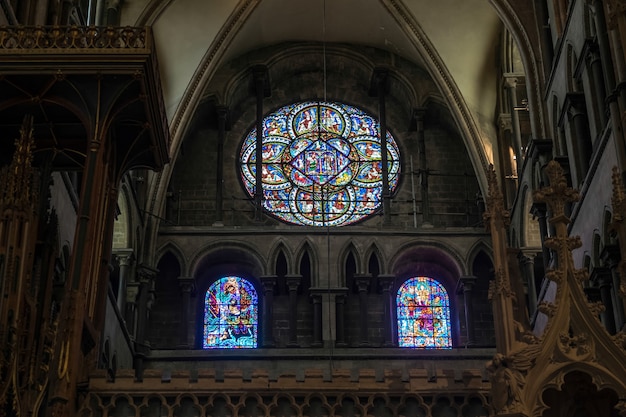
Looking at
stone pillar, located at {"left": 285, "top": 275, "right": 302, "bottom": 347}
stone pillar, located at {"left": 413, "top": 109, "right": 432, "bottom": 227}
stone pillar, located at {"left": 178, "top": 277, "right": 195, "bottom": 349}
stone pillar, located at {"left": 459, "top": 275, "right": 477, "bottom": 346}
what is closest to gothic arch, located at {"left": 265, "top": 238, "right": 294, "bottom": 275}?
stone pillar, located at {"left": 285, "top": 275, "right": 302, "bottom": 347}

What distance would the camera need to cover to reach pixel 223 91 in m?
27.6

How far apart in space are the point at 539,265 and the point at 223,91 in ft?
27.5

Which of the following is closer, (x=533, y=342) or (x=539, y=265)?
(x=533, y=342)

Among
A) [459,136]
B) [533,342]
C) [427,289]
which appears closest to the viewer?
[533,342]

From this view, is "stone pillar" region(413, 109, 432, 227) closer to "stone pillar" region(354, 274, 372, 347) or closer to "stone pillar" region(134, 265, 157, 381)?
"stone pillar" region(354, 274, 372, 347)

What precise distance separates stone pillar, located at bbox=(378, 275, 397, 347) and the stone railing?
11.7 meters

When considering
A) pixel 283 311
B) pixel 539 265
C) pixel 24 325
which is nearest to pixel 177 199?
pixel 283 311

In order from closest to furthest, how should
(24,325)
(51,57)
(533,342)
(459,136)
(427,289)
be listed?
(533,342), (24,325), (51,57), (427,289), (459,136)

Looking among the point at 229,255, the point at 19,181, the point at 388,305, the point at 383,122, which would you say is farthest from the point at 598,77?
the point at 383,122

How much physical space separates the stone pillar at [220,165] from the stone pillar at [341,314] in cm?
317

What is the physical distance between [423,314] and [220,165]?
569 centimetres

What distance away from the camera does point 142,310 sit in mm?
24328

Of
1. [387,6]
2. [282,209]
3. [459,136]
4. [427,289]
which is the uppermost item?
[387,6]

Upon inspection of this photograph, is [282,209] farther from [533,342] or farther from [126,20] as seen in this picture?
[533,342]
